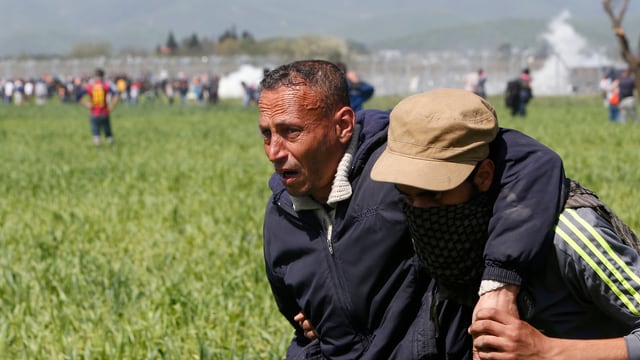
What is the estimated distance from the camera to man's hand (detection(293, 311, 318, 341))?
328 cm

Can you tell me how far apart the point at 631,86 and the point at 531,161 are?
23.4 m

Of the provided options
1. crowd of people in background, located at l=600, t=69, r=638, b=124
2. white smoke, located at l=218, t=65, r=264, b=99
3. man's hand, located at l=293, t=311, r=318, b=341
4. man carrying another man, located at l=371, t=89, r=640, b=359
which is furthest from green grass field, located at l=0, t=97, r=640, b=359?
white smoke, located at l=218, t=65, r=264, b=99

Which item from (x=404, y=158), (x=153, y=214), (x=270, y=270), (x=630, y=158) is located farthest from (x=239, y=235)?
(x=630, y=158)

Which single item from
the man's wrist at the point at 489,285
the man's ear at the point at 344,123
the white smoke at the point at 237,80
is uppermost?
the man's ear at the point at 344,123

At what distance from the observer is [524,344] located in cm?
254

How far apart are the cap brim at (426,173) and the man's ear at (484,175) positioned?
55 millimetres

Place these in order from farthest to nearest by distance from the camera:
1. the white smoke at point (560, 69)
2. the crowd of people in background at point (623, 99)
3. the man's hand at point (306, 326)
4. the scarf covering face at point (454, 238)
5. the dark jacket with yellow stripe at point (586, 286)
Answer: the white smoke at point (560, 69) < the crowd of people in background at point (623, 99) < the man's hand at point (306, 326) < the scarf covering face at point (454, 238) < the dark jacket with yellow stripe at point (586, 286)

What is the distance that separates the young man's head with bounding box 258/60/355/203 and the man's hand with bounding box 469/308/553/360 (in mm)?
661

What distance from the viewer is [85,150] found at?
2066 centimetres

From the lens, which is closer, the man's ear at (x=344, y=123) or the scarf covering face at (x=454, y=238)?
the scarf covering face at (x=454, y=238)

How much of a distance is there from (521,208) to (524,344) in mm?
322

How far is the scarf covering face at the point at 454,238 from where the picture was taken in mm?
2586

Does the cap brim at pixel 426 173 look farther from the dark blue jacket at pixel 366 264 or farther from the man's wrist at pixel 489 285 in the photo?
the man's wrist at pixel 489 285

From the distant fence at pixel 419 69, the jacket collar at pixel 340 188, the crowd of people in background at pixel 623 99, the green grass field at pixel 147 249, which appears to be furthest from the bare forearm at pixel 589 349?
the distant fence at pixel 419 69
